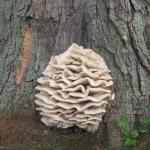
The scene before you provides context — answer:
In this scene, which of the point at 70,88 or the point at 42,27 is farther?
the point at 42,27

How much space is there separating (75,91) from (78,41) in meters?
0.76

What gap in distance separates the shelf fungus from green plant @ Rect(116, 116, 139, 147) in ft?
0.70

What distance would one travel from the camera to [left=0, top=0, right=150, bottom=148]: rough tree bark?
4.31 meters

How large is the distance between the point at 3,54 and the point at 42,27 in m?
0.49

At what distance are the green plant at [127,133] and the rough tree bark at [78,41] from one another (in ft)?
0.39

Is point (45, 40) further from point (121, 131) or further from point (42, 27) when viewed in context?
point (121, 131)

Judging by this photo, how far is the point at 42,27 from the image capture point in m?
4.44

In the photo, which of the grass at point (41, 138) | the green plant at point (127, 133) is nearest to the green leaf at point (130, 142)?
the green plant at point (127, 133)

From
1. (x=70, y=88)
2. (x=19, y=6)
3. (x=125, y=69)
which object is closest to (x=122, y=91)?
(x=125, y=69)

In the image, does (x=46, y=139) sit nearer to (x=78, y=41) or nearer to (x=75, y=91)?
(x=75, y=91)

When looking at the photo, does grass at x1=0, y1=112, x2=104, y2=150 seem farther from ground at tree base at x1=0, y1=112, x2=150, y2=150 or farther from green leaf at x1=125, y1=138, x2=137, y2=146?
green leaf at x1=125, y1=138, x2=137, y2=146

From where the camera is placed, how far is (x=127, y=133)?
4.10 metres

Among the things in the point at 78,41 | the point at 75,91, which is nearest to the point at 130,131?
the point at 75,91

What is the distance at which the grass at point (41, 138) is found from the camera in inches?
156
